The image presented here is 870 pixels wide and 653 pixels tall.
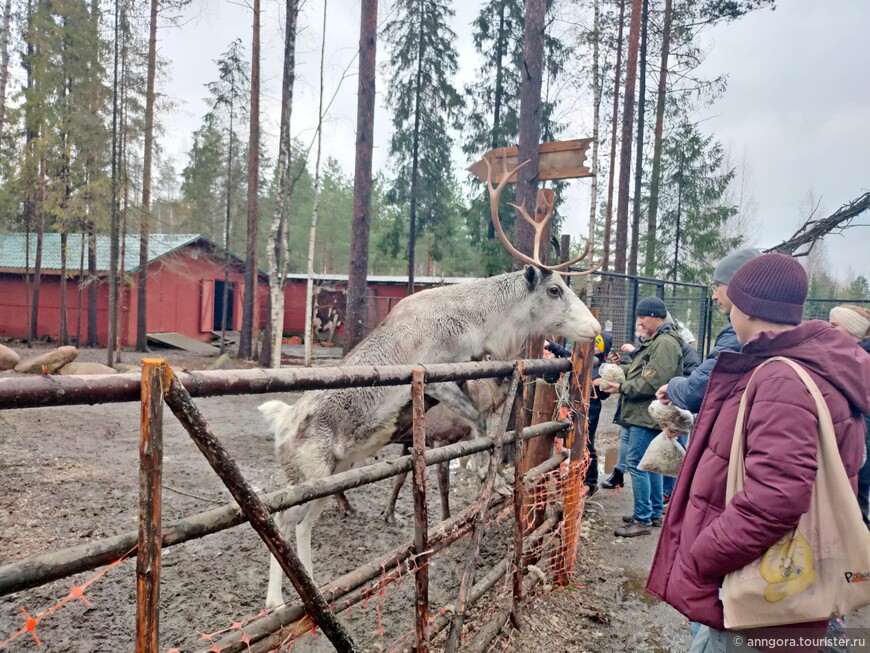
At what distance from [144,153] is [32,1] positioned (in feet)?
28.3

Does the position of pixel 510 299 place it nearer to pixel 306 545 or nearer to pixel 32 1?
pixel 306 545

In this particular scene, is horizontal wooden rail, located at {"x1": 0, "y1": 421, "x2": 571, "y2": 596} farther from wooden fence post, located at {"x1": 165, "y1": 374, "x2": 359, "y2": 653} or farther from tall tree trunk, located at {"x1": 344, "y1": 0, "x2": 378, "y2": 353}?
tall tree trunk, located at {"x1": 344, "y1": 0, "x2": 378, "y2": 353}

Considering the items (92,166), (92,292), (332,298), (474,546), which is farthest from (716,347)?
(332,298)

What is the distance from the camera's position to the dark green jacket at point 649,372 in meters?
4.82

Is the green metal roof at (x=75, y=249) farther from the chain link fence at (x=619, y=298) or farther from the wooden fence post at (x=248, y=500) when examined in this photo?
the wooden fence post at (x=248, y=500)

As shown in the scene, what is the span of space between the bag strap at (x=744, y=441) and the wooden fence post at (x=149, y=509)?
5.52ft

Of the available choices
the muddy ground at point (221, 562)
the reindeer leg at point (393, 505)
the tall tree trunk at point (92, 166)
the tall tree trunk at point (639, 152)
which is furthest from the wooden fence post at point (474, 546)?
the tall tree trunk at point (92, 166)

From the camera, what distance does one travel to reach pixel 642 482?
5043 millimetres

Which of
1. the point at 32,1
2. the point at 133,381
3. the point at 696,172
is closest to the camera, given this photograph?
the point at 133,381

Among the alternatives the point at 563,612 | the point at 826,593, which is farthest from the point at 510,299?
the point at 826,593

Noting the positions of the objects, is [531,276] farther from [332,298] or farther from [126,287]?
[332,298]

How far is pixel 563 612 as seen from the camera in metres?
3.59

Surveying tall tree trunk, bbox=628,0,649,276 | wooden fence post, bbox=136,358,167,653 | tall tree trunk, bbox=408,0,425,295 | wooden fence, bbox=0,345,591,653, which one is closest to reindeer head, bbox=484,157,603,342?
wooden fence, bbox=0,345,591,653

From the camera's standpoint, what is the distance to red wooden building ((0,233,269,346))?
20.0m
